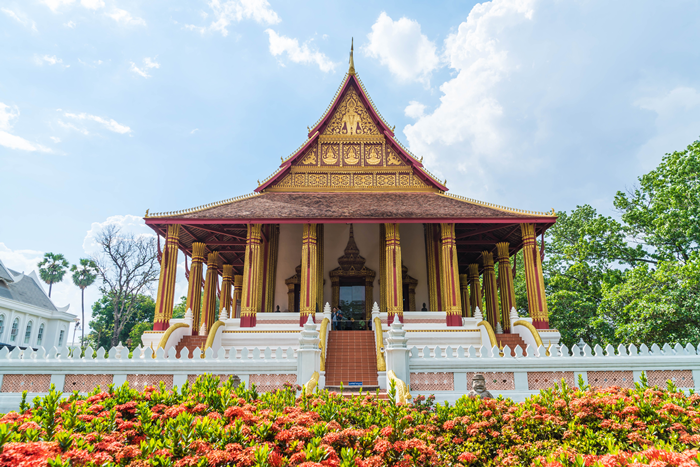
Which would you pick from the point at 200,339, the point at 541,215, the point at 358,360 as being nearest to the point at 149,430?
the point at 358,360

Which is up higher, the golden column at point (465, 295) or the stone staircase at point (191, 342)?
the golden column at point (465, 295)

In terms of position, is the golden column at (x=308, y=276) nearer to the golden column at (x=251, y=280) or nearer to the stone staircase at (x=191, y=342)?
the golden column at (x=251, y=280)

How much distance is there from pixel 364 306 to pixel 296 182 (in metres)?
6.01

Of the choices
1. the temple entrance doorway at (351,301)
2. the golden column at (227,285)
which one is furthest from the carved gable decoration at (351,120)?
the golden column at (227,285)

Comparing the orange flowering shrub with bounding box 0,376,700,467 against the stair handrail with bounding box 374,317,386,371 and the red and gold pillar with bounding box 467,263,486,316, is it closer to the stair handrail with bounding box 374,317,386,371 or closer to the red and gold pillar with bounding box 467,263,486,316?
the stair handrail with bounding box 374,317,386,371

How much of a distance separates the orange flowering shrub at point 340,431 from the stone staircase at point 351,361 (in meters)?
5.24

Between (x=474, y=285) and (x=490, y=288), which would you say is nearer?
(x=490, y=288)

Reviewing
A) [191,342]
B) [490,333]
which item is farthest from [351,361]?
[191,342]

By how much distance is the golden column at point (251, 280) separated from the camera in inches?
560

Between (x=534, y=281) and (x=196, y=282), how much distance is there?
1289 centimetres

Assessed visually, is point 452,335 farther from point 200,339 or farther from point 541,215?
point 200,339

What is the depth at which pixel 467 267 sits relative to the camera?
75.1 ft

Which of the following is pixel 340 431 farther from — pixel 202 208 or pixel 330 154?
pixel 330 154

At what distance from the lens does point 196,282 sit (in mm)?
17438
